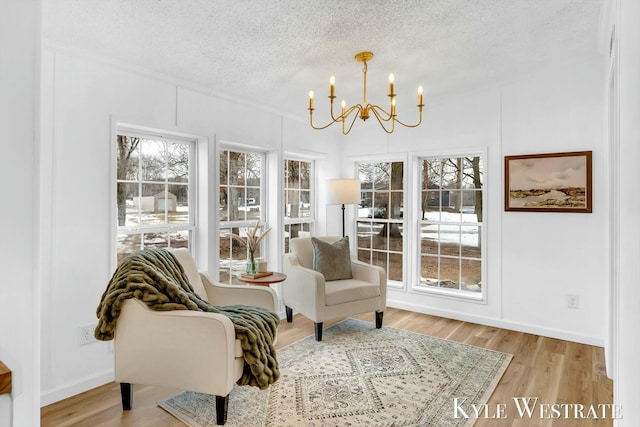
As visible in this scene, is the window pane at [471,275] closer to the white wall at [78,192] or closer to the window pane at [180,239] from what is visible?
the window pane at [180,239]

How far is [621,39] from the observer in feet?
5.53

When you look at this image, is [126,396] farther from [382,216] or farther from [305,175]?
[382,216]

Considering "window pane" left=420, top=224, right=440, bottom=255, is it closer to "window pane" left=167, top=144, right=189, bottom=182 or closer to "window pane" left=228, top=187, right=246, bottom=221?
"window pane" left=228, top=187, right=246, bottom=221

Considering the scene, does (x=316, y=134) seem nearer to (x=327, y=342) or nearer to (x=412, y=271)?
(x=412, y=271)

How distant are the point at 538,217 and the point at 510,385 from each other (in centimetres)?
173

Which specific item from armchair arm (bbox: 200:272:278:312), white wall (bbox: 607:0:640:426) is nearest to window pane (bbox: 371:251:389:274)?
armchair arm (bbox: 200:272:278:312)

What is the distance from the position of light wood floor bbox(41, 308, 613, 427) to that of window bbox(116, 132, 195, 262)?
1.08 metres

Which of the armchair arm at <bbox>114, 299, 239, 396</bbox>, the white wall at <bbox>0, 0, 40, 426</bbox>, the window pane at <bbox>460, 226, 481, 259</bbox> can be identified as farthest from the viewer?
the window pane at <bbox>460, 226, 481, 259</bbox>

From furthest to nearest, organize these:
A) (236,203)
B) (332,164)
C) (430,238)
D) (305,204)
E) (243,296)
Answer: (332,164) < (305,204) < (430,238) < (236,203) < (243,296)

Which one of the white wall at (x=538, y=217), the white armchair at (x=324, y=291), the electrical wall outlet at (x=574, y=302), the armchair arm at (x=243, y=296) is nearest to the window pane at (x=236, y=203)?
the white armchair at (x=324, y=291)

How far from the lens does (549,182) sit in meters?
3.58

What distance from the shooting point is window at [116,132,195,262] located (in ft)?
9.87

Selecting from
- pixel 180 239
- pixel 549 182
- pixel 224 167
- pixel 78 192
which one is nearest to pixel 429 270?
pixel 549 182

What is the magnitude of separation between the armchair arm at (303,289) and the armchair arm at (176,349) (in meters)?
1.32
